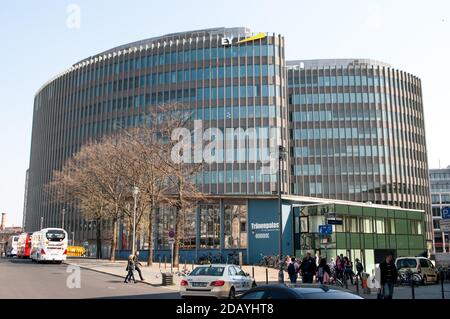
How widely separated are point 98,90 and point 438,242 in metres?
95.0

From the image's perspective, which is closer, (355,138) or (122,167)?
(122,167)

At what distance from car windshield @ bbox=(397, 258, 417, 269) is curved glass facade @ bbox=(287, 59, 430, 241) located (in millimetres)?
67865

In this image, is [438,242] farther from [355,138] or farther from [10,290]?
[10,290]

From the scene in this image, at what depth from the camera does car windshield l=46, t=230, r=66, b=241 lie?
141 ft

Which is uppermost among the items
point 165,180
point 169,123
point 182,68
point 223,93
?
point 182,68

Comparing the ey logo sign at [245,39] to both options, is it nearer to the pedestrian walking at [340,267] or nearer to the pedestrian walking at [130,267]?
the pedestrian walking at [340,267]

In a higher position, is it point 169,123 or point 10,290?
point 169,123

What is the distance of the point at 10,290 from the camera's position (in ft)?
63.4

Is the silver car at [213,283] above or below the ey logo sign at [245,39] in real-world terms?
below

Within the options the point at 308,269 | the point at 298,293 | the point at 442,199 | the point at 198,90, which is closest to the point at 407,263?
the point at 308,269

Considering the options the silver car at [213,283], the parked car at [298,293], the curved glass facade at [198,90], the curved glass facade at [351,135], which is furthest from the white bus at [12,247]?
the parked car at [298,293]

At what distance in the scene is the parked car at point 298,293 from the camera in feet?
23.3
